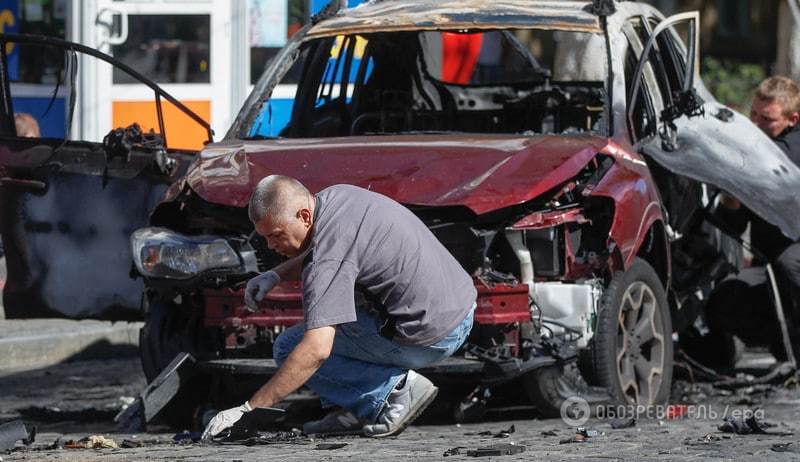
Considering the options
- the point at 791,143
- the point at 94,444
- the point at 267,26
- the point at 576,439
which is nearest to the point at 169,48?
the point at 267,26

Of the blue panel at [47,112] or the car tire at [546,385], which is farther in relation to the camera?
the blue panel at [47,112]

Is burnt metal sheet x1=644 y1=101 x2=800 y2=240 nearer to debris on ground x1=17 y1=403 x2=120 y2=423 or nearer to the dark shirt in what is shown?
the dark shirt

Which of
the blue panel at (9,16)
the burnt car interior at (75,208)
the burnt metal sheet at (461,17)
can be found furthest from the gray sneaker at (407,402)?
the blue panel at (9,16)

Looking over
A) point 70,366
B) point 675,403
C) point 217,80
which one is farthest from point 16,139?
point 217,80

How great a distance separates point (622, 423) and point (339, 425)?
143cm

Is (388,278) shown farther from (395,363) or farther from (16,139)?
(16,139)

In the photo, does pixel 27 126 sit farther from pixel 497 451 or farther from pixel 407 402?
pixel 497 451

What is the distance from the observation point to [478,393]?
8.39 m

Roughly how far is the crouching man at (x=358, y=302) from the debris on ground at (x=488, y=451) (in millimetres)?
305

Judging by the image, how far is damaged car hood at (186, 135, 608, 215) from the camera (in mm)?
7906

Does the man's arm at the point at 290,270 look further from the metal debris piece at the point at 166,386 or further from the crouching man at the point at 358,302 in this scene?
the metal debris piece at the point at 166,386

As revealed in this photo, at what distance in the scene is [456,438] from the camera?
25.4 ft

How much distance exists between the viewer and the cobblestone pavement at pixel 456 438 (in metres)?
6.92

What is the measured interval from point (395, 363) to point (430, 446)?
368 mm
